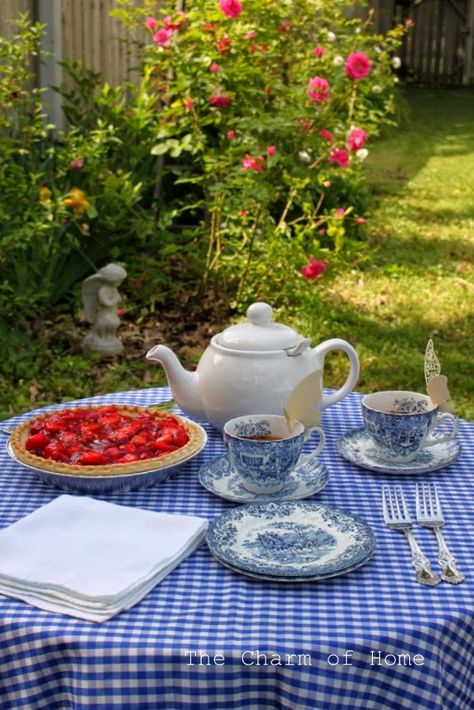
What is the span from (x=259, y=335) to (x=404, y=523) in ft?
1.71

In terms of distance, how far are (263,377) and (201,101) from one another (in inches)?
126

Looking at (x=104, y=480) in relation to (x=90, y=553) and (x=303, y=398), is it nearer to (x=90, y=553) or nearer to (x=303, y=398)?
(x=90, y=553)

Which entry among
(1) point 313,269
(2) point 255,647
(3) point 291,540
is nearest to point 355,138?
(1) point 313,269

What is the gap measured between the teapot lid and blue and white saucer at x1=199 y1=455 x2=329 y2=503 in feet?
0.78

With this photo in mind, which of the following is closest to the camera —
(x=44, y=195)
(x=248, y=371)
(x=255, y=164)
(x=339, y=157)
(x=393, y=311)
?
(x=248, y=371)

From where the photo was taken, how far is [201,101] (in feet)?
15.7

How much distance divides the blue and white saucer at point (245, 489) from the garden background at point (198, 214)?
2335mm

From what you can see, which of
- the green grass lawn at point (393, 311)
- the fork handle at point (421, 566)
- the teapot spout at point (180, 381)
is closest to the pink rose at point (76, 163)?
the green grass lawn at point (393, 311)

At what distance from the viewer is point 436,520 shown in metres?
1.52

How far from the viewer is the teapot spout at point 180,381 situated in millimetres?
1921

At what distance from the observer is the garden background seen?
4.36 metres

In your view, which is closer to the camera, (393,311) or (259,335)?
(259,335)

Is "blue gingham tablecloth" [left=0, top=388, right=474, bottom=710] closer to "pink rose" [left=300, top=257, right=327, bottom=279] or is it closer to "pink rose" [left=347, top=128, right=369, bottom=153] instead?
"pink rose" [left=300, top=257, right=327, bottom=279]

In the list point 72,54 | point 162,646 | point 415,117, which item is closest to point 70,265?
Answer: point 72,54
